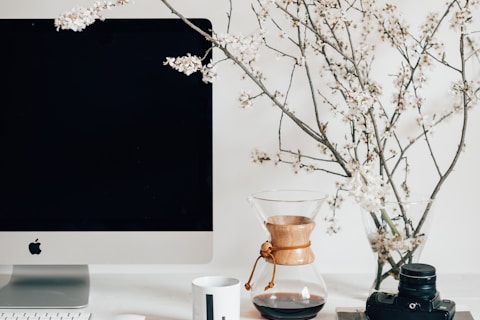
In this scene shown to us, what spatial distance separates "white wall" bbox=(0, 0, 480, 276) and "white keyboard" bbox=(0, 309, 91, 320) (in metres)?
0.34

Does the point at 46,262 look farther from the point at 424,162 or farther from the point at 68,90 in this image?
the point at 424,162

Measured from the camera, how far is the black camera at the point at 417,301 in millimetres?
1160

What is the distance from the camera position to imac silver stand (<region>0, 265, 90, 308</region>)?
1333 millimetres

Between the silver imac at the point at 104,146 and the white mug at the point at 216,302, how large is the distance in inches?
6.7

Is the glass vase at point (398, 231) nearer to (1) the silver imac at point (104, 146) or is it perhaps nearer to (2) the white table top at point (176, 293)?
(2) the white table top at point (176, 293)

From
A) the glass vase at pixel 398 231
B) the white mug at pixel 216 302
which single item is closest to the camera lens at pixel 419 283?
the glass vase at pixel 398 231

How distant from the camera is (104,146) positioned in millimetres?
1364

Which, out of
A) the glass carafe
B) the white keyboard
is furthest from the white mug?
the white keyboard

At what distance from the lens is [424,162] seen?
1570 millimetres

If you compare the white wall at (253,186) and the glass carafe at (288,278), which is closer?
the glass carafe at (288,278)

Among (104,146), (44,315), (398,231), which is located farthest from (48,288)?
(398,231)

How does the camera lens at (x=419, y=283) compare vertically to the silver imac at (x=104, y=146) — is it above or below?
below

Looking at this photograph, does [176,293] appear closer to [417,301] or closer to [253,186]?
[253,186]

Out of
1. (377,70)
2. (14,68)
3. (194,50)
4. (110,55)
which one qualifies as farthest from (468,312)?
(14,68)
